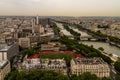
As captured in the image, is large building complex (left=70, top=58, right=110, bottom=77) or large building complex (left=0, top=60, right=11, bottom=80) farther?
large building complex (left=70, top=58, right=110, bottom=77)

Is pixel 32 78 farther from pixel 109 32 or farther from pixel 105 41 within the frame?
pixel 109 32

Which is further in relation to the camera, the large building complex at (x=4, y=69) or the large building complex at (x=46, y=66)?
the large building complex at (x=46, y=66)

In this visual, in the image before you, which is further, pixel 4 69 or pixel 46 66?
pixel 46 66

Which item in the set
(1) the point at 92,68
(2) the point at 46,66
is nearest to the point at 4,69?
(2) the point at 46,66

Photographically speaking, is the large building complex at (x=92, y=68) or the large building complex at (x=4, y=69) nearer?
the large building complex at (x=4, y=69)

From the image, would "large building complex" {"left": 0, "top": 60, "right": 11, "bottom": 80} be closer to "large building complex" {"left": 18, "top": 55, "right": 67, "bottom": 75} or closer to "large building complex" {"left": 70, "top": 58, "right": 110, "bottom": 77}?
"large building complex" {"left": 18, "top": 55, "right": 67, "bottom": 75}

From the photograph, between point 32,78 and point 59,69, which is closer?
point 32,78

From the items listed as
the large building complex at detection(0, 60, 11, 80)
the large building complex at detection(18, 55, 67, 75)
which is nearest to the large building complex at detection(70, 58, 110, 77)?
the large building complex at detection(18, 55, 67, 75)

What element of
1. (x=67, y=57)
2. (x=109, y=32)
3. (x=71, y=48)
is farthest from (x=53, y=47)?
(x=109, y=32)

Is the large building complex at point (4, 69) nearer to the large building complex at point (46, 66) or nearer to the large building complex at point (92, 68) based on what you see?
the large building complex at point (46, 66)

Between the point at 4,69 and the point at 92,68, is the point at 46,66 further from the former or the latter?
the point at 92,68

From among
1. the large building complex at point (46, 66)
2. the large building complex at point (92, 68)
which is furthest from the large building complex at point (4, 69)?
the large building complex at point (92, 68)
